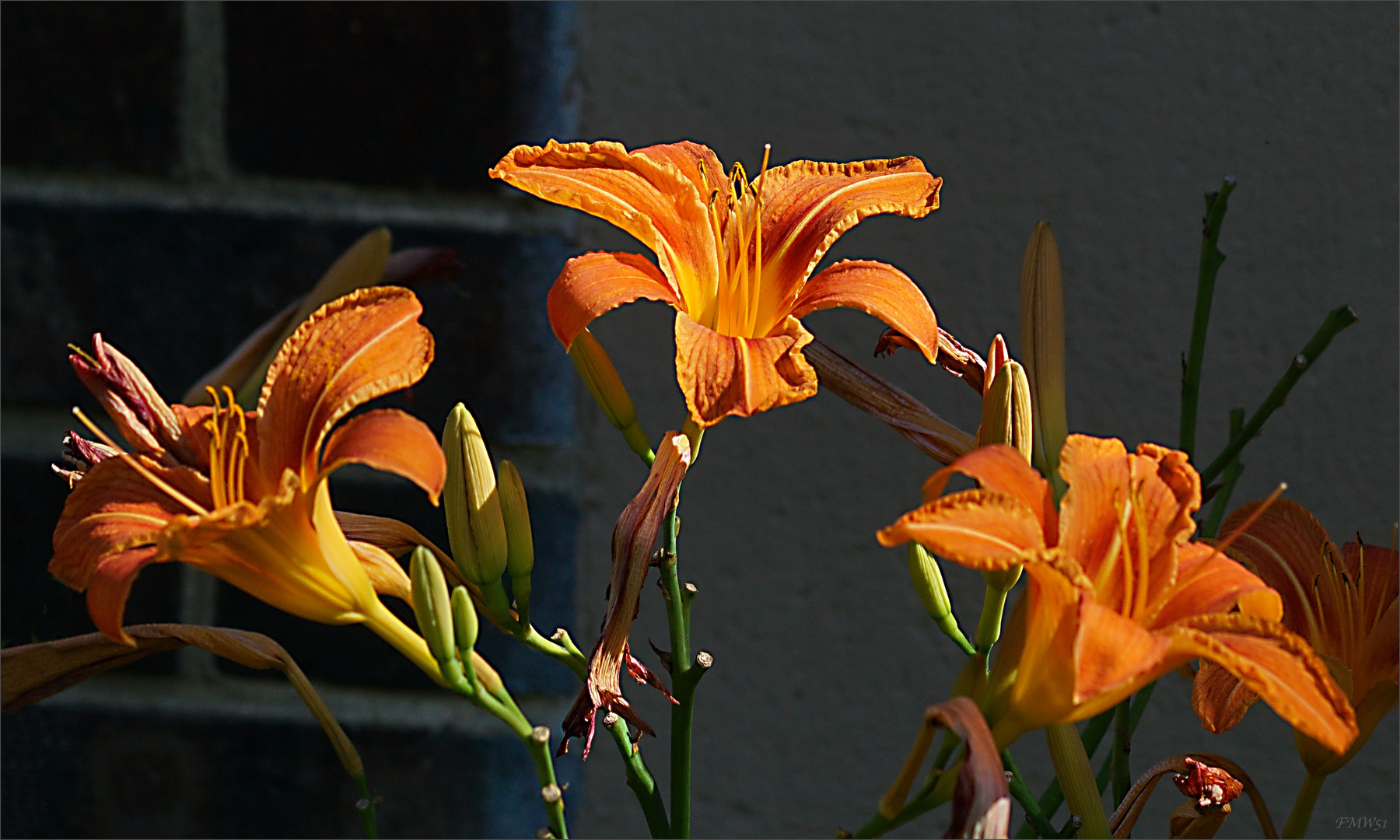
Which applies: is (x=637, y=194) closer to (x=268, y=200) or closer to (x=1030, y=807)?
(x=1030, y=807)

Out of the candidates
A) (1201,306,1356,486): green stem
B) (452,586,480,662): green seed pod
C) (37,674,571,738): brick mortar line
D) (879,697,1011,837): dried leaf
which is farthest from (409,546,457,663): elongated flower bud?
(37,674,571,738): brick mortar line

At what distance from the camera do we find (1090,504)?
0.68 ft

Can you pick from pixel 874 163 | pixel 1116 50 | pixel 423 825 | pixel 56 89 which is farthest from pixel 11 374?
pixel 1116 50

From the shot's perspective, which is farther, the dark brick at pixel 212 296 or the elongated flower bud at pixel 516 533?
the dark brick at pixel 212 296

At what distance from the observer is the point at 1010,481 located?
0.66ft

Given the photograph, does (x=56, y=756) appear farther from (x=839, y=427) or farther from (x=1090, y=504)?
(x=1090, y=504)

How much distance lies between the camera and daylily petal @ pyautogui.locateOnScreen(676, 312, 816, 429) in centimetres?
20

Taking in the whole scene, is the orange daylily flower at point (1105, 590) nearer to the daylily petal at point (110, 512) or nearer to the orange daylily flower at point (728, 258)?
the orange daylily flower at point (728, 258)

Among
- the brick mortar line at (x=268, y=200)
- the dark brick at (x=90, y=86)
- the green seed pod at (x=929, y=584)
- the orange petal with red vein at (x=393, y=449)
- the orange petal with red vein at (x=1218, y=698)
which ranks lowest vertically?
the orange petal with red vein at (x=1218, y=698)

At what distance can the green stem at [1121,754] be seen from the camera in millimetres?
288

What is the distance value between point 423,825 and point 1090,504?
0.43m

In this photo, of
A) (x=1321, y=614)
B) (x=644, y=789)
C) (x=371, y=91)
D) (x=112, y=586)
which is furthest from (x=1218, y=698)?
(x=371, y=91)

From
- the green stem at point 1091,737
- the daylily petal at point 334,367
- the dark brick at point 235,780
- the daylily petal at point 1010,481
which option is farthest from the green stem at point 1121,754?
the dark brick at point 235,780

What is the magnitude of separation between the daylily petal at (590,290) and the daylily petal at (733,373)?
0.02 metres
